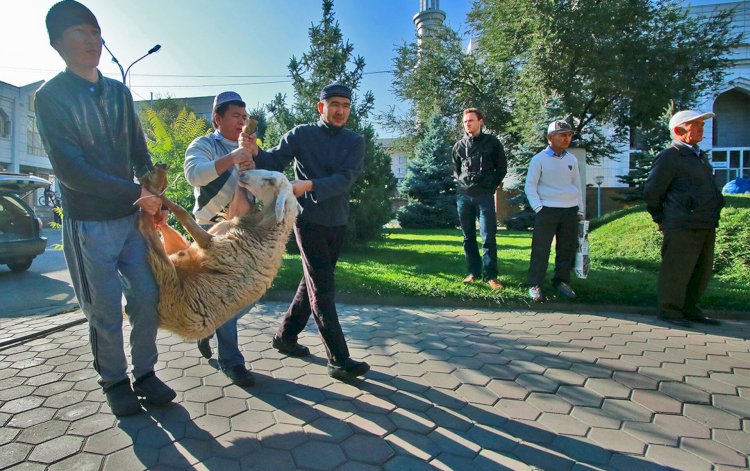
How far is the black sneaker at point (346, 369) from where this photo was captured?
3.59 meters

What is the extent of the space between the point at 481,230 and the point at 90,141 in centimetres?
522

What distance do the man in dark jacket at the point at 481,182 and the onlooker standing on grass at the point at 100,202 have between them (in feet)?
15.3

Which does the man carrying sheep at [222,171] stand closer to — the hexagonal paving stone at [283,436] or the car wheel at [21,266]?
the hexagonal paving stone at [283,436]

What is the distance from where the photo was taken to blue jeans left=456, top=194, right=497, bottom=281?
6570 millimetres

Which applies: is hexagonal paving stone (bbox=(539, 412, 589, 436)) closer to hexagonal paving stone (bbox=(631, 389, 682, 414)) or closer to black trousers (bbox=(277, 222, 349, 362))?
hexagonal paving stone (bbox=(631, 389, 682, 414))

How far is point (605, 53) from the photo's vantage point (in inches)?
632

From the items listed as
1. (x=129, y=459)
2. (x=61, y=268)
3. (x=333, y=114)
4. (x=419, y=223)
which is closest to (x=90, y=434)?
(x=129, y=459)

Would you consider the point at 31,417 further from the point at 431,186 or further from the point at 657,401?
the point at 431,186

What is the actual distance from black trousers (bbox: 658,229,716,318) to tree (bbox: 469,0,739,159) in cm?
1257

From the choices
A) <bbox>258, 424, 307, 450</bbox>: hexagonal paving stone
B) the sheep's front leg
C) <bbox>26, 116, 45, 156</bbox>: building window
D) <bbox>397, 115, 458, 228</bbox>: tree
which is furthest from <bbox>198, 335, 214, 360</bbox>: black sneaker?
<bbox>26, 116, 45, 156</bbox>: building window

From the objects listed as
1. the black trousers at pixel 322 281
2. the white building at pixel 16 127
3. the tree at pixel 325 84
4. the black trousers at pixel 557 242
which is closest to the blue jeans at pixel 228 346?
the black trousers at pixel 322 281

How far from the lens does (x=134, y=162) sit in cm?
345

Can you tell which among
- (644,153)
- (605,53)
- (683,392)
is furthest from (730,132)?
(683,392)

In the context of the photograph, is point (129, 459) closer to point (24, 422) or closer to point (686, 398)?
point (24, 422)
